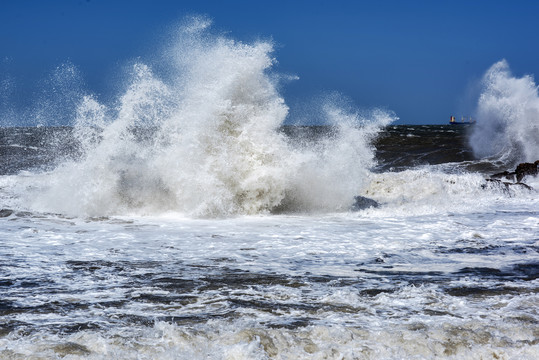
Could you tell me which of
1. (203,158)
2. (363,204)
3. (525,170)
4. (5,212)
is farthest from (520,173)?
(5,212)

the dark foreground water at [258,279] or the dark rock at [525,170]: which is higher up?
the dark rock at [525,170]

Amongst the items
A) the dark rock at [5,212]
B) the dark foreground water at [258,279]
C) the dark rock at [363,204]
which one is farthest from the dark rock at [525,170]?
the dark rock at [5,212]

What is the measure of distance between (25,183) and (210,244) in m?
8.20

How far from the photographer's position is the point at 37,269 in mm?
4887

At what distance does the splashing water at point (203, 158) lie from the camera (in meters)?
8.95

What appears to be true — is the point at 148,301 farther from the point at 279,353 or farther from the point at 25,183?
the point at 25,183

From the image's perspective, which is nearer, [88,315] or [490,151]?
[88,315]

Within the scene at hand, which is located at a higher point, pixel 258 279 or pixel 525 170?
pixel 525 170

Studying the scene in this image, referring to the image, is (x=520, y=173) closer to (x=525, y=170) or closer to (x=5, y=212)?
(x=525, y=170)

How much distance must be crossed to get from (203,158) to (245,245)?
3.21m

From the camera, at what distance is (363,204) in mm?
10031

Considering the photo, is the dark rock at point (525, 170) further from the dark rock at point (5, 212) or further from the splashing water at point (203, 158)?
the dark rock at point (5, 212)

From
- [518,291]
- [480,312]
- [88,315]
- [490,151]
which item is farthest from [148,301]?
[490,151]

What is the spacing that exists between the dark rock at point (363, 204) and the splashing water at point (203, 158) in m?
0.22
